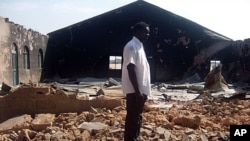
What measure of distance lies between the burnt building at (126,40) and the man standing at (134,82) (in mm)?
17884

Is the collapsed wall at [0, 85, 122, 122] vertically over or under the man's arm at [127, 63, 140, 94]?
under

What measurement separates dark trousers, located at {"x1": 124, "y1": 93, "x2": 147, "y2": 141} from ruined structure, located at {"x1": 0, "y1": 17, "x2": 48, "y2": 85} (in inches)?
461

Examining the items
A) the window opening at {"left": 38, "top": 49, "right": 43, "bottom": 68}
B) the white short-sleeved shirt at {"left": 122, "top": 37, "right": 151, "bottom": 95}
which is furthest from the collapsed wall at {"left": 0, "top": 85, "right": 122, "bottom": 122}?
the window opening at {"left": 38, "top": 49, "right": 43, "bottom": 68}

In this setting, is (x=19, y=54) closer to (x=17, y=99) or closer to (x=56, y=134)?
(x=17, y=99)

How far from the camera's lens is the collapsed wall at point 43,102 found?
25.7 ft

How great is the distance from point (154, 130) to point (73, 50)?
17.8 meters

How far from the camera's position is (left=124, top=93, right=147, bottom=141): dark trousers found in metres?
4.39

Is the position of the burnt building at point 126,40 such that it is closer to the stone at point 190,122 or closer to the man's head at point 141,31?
the stone at point 190,122

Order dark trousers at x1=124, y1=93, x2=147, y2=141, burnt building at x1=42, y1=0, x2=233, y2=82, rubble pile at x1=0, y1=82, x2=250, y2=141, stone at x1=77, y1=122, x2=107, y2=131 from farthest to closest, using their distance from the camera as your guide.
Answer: burnt building at x1=42, y1=0, x2=233, y2=82
stone at x1=77, y1=122, x2=107, y2=131
rubble pile at x1=0, y1=82, x2=250, y2=141
dark trousers at x1=124, y1=93, x2=147, y2=141

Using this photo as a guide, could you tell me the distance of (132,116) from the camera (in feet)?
14.5

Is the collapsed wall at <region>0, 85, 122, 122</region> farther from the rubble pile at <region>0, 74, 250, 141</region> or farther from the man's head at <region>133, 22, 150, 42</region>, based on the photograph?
the man's head at <region>133, 22, 150, 42</region>

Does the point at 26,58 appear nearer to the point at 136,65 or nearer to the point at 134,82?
the point at 136,65

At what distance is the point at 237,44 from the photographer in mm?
21609

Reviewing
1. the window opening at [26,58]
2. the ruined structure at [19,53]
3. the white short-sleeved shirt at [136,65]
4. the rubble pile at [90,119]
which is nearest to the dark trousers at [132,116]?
the white short-sleeved shirt at [136,65]
